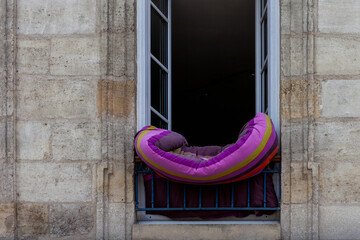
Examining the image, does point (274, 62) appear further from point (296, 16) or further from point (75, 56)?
point (75, 56)

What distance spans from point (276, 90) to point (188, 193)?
3.63ft

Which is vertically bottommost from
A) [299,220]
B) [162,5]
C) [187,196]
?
[299,220]

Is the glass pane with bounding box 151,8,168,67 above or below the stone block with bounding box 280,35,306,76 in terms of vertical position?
above

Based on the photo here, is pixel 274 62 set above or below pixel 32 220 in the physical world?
above

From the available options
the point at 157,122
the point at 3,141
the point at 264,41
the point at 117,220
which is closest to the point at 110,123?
the point at 157,122

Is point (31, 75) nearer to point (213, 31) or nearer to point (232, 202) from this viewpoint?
point (232, 202)

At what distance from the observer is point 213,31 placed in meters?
5.97

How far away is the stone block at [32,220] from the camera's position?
3.30 metres

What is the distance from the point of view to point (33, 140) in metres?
3.34

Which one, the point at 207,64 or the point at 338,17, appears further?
the point at 207,64

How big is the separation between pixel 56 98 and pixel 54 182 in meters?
0.69

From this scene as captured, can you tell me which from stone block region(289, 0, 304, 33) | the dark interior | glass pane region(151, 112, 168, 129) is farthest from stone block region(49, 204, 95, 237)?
the dark interior

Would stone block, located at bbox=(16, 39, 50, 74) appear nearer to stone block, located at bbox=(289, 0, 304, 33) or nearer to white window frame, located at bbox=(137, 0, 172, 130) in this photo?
white window frame, located at bbox=(137, 0, 172, 130)

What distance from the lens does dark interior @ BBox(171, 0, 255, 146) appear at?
541 cm
